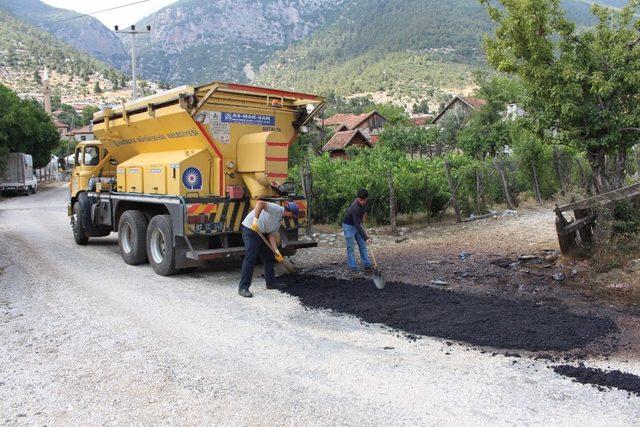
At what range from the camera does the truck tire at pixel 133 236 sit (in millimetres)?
9516

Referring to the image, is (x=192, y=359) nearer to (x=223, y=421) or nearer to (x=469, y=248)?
(x=223, y=421)

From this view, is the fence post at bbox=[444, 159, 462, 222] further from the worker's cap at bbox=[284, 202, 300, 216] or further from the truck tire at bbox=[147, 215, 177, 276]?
the truck tire at bbox=[147, 215, 177, 276]

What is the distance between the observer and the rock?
7102 mm

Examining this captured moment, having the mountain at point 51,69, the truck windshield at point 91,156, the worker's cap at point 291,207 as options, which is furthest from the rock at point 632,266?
the mountain at point 51,69

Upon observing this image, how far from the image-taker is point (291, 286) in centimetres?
790

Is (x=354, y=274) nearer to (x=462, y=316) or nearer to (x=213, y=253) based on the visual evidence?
(x=213, y=253)

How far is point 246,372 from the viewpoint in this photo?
4.63m

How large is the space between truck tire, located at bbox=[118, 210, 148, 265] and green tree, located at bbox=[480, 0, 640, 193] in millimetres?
6574

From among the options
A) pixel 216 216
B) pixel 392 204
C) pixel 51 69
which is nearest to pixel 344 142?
pixel 392 204

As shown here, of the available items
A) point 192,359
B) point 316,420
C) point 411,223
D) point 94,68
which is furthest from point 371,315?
point 94,68

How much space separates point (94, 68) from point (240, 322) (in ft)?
444

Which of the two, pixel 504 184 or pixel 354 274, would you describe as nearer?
pixel 354 274

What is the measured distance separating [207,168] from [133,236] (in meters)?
2.25

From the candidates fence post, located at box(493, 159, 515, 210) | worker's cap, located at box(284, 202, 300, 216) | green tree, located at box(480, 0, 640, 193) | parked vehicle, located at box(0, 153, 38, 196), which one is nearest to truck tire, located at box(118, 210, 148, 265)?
worker's cap, located at box(284, 202, 300, 216)
